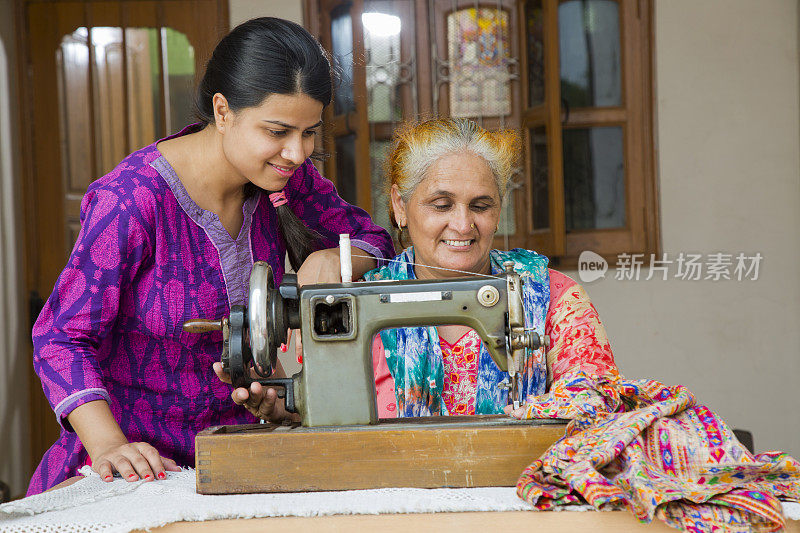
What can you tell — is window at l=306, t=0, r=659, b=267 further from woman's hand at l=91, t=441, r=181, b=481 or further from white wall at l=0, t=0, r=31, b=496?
woman's hand at l=91, t=441, r=181, b=481

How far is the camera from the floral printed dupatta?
1903 mm

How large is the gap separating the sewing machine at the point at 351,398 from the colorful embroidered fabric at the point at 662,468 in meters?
0.09

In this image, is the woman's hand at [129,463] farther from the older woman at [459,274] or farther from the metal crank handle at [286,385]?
the older woman at [459,274]

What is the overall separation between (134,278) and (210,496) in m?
0.58

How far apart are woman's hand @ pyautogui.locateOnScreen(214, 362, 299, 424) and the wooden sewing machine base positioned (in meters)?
0.11

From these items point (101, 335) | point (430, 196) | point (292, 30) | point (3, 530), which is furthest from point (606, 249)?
point (3, 530)

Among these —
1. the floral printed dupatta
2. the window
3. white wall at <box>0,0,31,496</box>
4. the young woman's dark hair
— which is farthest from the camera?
the window

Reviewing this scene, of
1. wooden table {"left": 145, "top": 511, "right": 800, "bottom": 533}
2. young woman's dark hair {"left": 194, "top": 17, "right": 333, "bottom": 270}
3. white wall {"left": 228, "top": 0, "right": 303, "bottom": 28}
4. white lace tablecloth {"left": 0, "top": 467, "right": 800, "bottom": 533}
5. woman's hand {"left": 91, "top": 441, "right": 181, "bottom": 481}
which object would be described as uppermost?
white wall {"left": 228, "top": 0, "right": 303, "bottom": 28}

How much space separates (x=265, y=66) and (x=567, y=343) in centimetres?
91

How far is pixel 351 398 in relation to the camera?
1552 millimetres

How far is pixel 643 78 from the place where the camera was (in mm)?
4461

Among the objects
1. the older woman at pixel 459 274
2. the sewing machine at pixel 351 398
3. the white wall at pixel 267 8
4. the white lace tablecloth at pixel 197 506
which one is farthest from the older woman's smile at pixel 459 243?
the white wall at pixel 267 8

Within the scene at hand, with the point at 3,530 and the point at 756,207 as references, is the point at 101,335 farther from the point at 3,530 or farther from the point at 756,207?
the point at 756,207

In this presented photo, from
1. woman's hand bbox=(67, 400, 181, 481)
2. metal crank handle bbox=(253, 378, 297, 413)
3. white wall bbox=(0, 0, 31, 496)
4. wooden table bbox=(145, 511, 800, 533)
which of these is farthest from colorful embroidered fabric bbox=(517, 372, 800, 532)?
white wall bbox=(0, 0, 31, 496)
